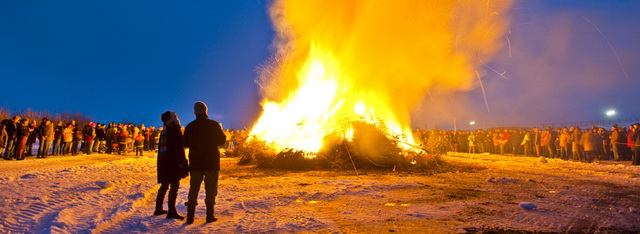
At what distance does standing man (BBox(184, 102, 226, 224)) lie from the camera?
178 inches

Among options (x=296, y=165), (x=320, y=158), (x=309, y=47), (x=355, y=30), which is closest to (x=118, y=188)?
(x=296, y=165)

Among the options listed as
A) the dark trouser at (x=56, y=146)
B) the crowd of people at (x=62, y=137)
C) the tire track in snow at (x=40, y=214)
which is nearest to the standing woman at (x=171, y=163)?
the tire track in snow at (x=40, y=214)

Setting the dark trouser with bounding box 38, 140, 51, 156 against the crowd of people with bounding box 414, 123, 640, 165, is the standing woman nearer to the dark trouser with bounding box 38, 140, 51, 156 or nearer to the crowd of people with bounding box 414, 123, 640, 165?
the crowd of people with bounding box 414, 123, 640, 165

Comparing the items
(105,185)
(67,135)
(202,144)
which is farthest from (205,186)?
(67,135)

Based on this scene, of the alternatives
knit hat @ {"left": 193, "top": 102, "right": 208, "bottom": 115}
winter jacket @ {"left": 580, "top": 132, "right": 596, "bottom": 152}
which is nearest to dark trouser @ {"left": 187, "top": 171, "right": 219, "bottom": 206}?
knit hat @ {"left": 193, "top": 102, "right": 208, "bottom": 115}

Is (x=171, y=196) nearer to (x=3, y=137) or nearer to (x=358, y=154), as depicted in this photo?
(x=358, y=154)

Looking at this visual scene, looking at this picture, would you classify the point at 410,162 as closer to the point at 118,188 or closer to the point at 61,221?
the point at 118,188

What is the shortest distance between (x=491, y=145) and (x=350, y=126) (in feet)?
53.4

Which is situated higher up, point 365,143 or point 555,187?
point 365,143

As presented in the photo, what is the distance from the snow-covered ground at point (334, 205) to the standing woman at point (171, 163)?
304mm

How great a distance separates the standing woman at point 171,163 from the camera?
4766 millimetres

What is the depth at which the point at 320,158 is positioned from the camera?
11.2m

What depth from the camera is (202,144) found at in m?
4.59

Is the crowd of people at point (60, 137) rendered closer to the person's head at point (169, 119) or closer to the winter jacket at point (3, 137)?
the winter jacket at point (3, 137)
